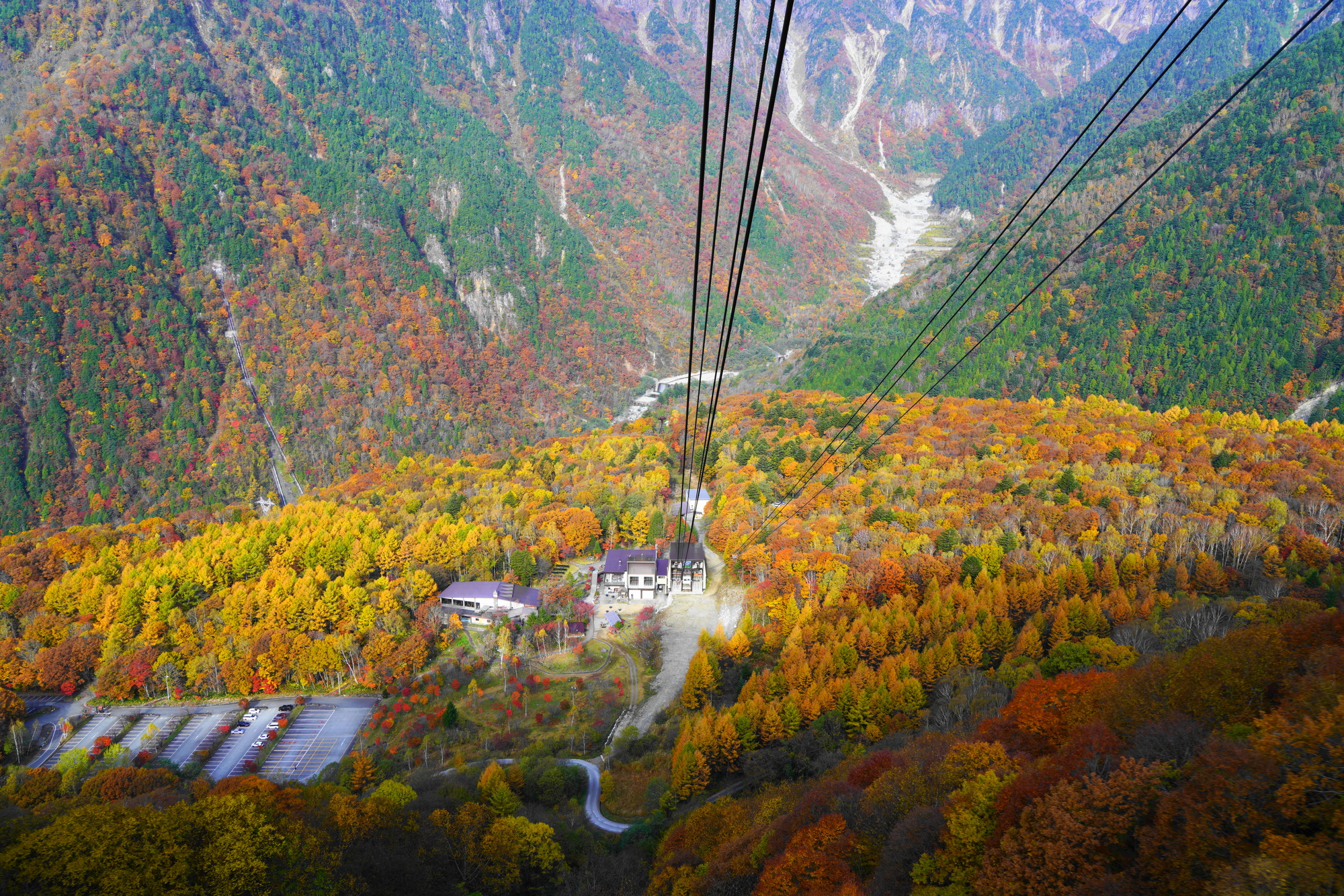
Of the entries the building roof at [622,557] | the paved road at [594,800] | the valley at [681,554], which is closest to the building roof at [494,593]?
the valley at [681,554]

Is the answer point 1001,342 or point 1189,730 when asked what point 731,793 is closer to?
point 1189,730

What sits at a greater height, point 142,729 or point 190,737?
point 190,737

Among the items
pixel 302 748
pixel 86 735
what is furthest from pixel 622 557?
pixel 86 735

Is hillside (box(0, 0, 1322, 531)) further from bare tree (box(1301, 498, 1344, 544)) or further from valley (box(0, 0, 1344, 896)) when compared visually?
bare tree (box(1301, 498, 1344, 544))

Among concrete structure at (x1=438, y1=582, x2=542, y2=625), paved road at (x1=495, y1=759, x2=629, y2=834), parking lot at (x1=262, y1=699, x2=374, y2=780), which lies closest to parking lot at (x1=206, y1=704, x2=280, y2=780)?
parking lot at (x1=262, y1=699, x2=374, y2=780)

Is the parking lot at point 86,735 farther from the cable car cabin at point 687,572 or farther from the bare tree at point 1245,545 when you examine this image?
the bare tree at point 1245,545

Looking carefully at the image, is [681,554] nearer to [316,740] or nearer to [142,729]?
[316,740]
